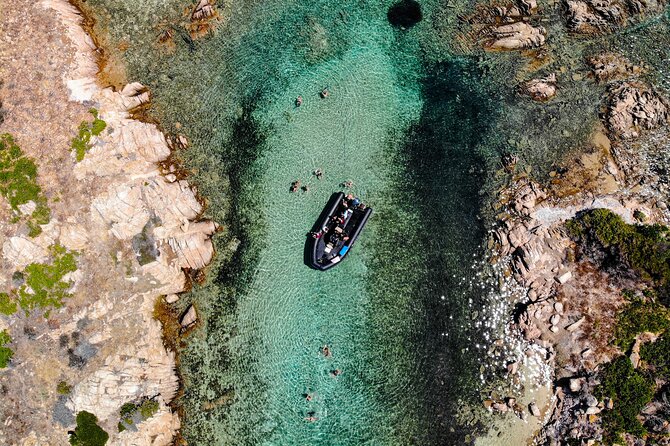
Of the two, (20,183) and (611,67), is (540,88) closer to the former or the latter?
(611,67)

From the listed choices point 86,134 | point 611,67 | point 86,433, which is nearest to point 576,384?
point 611,67

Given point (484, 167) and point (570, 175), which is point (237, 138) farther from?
point (570, 175)

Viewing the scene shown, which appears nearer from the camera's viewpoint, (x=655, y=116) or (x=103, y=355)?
(x=103, y=355)

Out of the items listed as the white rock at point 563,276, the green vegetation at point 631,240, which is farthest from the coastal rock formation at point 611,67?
the white rock at point 563,276

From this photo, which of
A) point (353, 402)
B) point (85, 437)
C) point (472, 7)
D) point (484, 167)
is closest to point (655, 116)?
point (484, 167)

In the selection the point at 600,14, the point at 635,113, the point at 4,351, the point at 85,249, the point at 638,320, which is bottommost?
the point at 638,320

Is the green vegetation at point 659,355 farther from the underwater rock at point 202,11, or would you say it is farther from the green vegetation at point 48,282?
the green vegetation at point 48,282

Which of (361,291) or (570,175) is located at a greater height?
(570,175)
